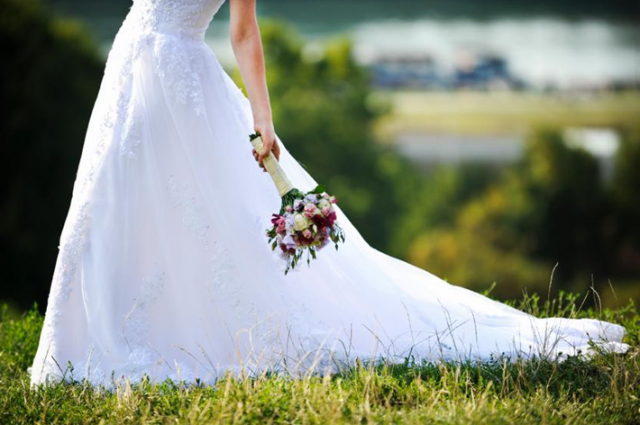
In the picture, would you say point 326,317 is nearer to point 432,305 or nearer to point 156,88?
point 432,305

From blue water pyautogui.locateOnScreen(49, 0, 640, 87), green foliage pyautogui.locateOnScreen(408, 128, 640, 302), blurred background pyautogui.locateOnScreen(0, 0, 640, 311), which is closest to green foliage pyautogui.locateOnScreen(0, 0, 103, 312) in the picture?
blurred background pyautogui.locateOnScreen(0, 0, 640, 311)

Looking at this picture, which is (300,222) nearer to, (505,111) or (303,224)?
(303,224)

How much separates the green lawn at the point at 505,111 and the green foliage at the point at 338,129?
203 cm

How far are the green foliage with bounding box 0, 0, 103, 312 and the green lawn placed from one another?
19533mm

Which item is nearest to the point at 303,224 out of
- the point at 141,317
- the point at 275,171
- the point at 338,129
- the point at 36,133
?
the point at 275,171

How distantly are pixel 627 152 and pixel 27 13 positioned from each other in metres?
25.3

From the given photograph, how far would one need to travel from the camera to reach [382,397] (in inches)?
147

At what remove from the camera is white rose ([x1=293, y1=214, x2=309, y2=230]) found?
12.6 feet

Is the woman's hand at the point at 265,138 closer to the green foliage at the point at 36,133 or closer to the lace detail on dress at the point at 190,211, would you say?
the lace detail on dress at the point at 190,211

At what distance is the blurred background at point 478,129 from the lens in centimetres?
4206

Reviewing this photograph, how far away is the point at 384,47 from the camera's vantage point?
166 feet

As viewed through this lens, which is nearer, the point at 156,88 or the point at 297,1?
the point at 156,88

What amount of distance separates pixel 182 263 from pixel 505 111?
42.5 meters

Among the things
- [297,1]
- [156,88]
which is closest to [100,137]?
[156,88]
